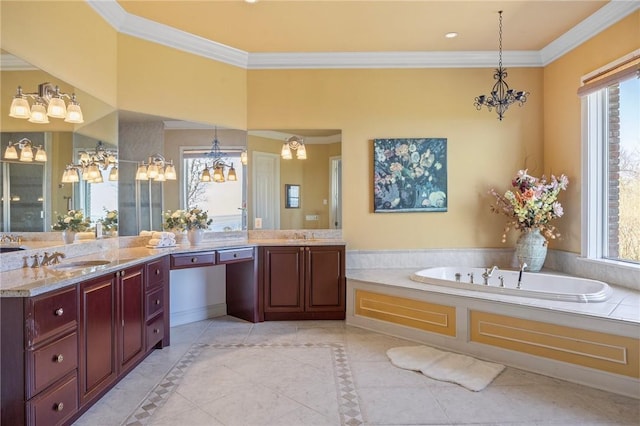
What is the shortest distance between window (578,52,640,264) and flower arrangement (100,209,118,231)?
465cm

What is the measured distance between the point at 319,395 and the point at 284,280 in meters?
1.68

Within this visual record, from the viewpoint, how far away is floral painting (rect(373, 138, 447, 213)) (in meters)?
4.36

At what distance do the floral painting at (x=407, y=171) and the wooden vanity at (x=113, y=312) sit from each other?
93 cm

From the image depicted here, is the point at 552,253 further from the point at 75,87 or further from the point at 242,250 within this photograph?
the point at 75,87

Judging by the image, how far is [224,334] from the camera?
12.1 feet

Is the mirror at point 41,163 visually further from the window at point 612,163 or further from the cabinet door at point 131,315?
the window at point 612,163

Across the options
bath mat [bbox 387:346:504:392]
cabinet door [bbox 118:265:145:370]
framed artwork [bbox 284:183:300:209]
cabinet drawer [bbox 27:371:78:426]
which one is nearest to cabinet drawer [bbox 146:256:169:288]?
cabinet door [bbox 118:265:145:370]

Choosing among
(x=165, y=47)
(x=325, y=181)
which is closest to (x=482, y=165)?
(x=325, y=181)

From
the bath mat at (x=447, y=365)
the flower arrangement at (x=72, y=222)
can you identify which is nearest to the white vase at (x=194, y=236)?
the flower arrangement at (x=72, y=222)

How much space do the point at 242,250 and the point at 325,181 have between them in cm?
129

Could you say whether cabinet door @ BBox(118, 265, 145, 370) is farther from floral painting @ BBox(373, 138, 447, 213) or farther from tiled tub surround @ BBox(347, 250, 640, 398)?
floral painting @ BBox(373, 138, 447, 213)

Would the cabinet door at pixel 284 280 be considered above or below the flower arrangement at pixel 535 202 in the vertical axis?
below

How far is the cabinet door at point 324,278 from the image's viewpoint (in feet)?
13.3

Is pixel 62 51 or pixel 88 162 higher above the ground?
pixel 62 51
